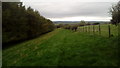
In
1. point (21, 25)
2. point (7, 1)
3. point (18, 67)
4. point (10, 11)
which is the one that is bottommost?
point (18, 67)

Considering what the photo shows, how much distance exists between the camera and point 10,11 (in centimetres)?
2212

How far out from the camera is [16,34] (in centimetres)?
2397

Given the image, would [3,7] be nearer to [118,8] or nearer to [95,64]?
[118,8]

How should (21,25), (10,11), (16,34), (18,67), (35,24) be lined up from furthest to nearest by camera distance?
1. (35,24)
2. (21,25)
3. (16,34)
4. (10,11)
5. (18,67)

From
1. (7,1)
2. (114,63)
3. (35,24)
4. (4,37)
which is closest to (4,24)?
(4,37)

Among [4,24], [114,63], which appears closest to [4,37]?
[4,24]

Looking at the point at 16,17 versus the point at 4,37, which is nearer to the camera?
the point at 4,37

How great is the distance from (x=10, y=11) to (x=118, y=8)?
16847 millimetres

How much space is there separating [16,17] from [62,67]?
19.6 meters

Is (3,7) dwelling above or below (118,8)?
above

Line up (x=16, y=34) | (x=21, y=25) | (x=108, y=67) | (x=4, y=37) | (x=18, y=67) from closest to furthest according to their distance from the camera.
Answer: (x=108, y=67), (x=18, y=67), (x=4, y=37), (x=16, y=34), (x=21, y=25)

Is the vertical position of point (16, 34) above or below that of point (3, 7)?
below

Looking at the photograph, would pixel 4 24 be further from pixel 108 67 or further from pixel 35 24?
pixel 108 67

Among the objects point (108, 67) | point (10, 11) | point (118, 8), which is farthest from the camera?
point (10, 11)
